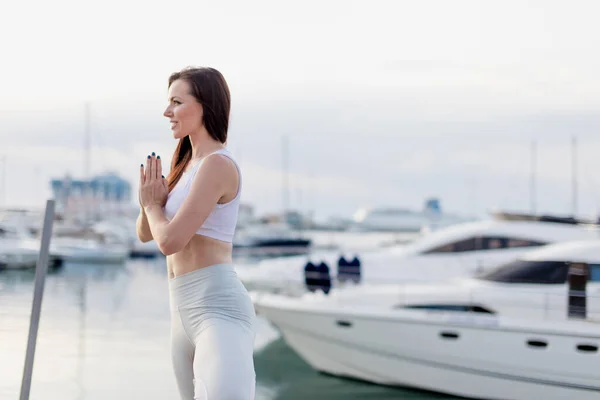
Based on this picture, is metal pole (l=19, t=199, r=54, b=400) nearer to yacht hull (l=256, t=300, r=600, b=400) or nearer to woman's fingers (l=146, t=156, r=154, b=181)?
woman's fingers (l=146, t=156, r=154, b=181)

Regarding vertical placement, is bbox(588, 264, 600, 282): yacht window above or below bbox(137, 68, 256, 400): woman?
below

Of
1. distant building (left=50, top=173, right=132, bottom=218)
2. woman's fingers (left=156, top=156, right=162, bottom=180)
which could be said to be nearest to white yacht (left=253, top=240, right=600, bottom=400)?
woman's fingers (left=156, top=156, right=162, bottom=180)

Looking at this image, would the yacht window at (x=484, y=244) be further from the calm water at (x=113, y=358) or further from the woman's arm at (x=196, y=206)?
the woman's arm at (x=196, y=206)

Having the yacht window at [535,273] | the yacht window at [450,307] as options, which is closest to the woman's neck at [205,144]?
the yacht window at [450,307]

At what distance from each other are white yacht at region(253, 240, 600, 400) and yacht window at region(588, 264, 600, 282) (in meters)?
0.01

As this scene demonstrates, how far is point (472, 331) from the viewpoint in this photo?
1056 centimetres

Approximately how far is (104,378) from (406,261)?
281 inches

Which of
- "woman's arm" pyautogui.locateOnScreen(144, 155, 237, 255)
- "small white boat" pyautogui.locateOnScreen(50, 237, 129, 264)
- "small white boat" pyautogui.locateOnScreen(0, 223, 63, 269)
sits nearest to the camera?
"woman's arm" pyautogui.locateOnScreen(144, 155, 237, 255)

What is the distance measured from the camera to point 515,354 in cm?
1046

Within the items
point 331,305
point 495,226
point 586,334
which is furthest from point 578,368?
point 495,226

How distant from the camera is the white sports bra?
256 centimetres

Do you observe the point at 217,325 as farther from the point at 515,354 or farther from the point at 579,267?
the point at 579,267

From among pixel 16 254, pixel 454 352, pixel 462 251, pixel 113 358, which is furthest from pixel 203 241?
pixel 16 254

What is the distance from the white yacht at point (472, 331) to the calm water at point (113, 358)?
55cm
